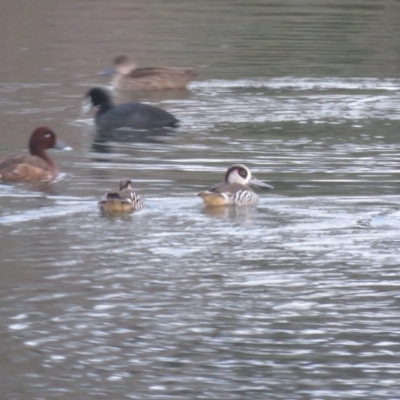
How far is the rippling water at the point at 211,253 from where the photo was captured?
739 centimetres

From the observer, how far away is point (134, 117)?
17.7 m

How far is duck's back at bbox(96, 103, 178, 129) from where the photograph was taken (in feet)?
57.2

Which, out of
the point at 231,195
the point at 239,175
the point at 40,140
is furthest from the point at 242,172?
the point at 40,140

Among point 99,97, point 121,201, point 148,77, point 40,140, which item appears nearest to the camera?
point 121,201

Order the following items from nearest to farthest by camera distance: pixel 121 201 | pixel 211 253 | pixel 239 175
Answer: pixel 211 253 < pixel 121 201 < pixel 239 175

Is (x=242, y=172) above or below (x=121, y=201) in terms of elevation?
above

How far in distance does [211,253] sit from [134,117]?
25.9ft

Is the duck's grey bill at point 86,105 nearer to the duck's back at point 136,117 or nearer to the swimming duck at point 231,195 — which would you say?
the duck's back at point 136,117

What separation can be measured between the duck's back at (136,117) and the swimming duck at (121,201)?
5.85m

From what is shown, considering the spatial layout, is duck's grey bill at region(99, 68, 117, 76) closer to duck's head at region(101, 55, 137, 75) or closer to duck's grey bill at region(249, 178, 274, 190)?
duck's head at region(101, 55, 137, 75)

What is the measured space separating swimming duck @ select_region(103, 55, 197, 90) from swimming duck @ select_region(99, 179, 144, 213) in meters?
9.87

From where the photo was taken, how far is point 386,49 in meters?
27.5

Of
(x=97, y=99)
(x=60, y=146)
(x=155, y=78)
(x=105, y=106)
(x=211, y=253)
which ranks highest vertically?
(x=155, y=78)

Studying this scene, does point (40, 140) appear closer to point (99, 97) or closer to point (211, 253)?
point (99, 97)
